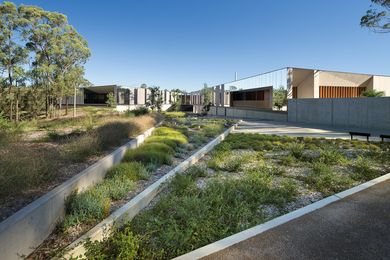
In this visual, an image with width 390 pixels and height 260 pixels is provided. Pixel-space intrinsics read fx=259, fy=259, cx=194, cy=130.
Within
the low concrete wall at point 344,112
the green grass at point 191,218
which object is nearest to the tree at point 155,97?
the low concrete wall at point 344,112

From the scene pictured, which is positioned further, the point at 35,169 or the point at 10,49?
the point at 10,49

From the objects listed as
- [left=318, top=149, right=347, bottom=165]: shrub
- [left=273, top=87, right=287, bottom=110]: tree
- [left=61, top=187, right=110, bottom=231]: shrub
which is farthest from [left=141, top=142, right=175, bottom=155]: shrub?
[left=273, top=87, right=287, bottom=110]: tree

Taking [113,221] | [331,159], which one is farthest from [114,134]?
[331,159]

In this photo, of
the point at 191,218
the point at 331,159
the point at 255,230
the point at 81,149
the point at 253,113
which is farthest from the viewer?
the point at 253,113

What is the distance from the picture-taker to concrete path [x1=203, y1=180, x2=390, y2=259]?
9.02 ft

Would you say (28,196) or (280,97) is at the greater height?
(280,97)

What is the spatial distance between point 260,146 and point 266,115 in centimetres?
2116

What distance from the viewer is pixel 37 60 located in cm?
2748

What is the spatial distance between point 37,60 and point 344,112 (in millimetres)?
29827

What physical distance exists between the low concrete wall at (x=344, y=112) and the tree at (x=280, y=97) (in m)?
3.18

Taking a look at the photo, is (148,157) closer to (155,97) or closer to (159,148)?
(159,148)

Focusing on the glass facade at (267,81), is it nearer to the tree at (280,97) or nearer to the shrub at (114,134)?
the tree at (280,97)

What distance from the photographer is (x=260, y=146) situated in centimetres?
962

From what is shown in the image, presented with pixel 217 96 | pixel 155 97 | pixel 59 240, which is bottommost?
pixel 59 240
